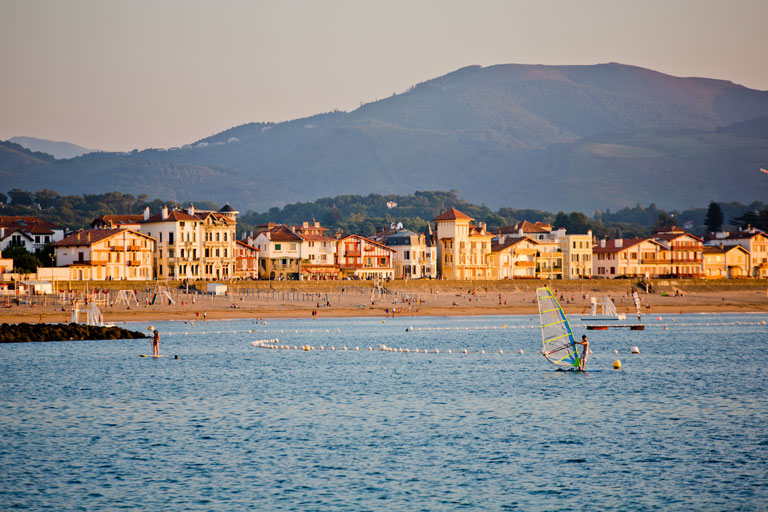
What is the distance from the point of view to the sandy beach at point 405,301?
92.4 m

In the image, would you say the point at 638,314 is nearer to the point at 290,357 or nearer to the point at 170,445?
the point at 290,357

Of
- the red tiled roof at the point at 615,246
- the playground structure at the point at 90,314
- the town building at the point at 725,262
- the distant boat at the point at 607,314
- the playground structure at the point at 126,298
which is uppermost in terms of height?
the red tiled roof at the point at 615,246

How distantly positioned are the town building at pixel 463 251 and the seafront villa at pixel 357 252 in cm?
15

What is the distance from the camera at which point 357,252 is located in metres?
141

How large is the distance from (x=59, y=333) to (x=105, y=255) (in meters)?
38.0

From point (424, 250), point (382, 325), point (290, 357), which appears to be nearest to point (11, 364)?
point (290, 357)

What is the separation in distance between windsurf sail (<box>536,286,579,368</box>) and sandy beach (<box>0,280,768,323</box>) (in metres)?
48.7

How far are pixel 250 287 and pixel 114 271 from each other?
51.8 feet

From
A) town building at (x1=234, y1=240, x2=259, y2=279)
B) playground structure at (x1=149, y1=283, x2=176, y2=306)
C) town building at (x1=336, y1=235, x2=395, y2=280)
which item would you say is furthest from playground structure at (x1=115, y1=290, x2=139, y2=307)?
town building at (x1=336, y1=235, x2=395, y2=280)

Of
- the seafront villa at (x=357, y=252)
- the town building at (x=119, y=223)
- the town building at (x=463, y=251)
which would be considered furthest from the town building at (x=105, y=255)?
the town building at (x=463, y=251)

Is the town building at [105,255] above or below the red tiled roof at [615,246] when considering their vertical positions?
below

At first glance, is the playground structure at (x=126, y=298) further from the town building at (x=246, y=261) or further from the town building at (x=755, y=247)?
the town building at (x=755, y=247)

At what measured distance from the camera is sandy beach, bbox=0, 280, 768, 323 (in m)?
92.4

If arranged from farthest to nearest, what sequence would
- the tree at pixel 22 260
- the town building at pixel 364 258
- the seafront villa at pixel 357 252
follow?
the town building at pixel 364 258
the seafront villa at pixel 357 252
the tree at pixel 22 260
